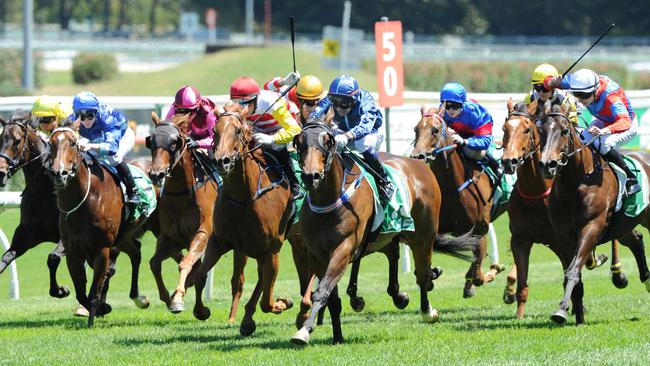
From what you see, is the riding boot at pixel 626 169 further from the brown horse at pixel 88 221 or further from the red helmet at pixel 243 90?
the brown horse at pixel 88 221

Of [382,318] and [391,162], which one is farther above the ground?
[391,162]

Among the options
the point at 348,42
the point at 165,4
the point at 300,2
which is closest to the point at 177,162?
the point at 348,42

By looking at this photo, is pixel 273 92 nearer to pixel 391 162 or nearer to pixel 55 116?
pixel 391 162

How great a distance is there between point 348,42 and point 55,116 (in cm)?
1618

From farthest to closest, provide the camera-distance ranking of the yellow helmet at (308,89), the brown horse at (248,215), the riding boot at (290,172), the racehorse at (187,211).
Result: 1. the yellow helmet at (308,89)
2. the racehorse at (187,211)
3. the riding boot at (290,172)
4. the brown horse at (248,215)

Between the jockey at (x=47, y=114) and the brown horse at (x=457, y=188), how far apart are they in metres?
3.26

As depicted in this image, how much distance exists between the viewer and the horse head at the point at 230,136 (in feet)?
28.6

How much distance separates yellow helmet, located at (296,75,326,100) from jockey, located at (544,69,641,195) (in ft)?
6.35

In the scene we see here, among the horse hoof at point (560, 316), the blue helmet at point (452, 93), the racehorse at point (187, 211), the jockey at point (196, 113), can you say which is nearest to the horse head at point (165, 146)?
the racehorse at point (187, 211)

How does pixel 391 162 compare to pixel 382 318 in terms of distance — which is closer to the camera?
pixel 391 162

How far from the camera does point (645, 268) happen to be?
11.4 meters

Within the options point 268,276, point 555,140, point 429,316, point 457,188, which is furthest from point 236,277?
point 555,140

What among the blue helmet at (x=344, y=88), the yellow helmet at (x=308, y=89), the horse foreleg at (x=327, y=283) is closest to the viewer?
the horse foreleg at (x=327, y=283)

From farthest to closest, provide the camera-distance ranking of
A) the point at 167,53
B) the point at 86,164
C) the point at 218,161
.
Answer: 1. the point at 167,53
2. the point at 86,164
3. the point at 218,161
